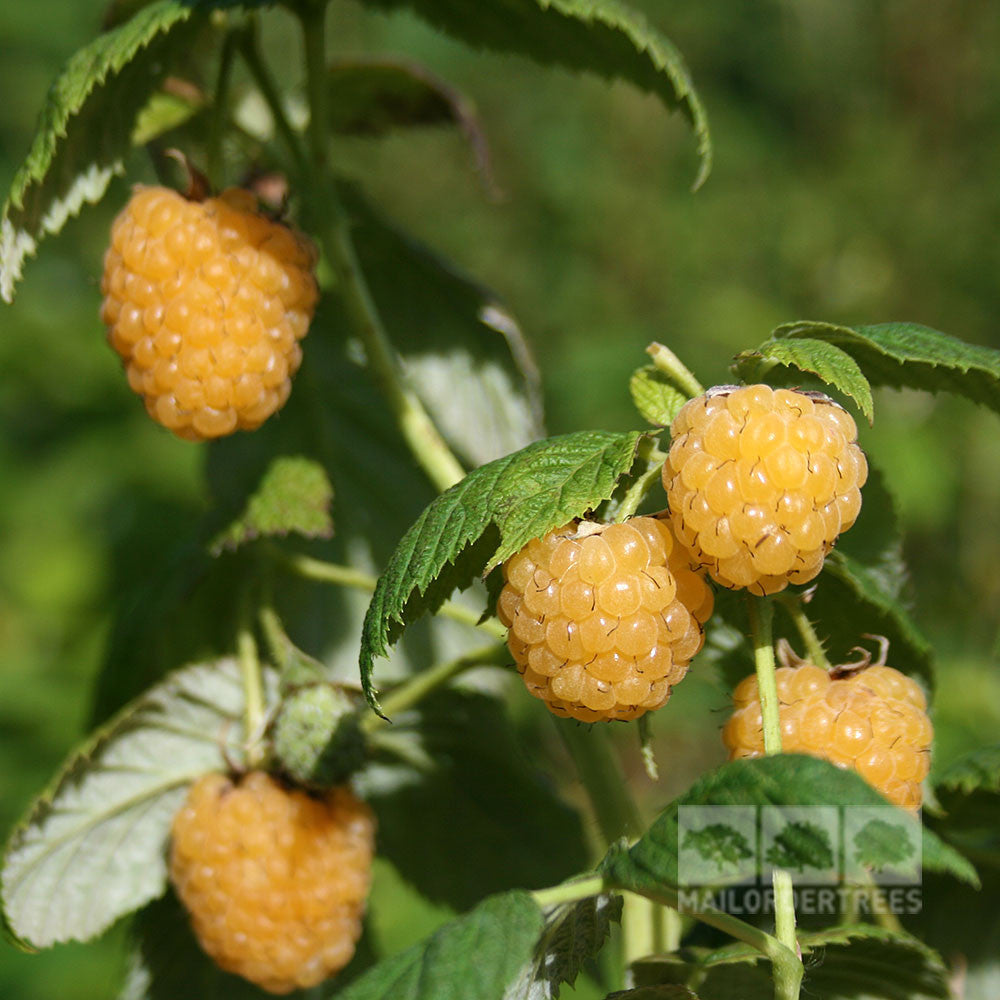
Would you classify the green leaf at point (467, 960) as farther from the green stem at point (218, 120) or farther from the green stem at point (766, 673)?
the green stem at point (218, 120)

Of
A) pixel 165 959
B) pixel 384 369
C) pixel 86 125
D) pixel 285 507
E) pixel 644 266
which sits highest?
pixel 644 266

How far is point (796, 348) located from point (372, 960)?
93 cm

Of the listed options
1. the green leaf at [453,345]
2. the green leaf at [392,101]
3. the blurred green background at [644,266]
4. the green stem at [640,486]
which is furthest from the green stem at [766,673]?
the blurred green background at [644,266]

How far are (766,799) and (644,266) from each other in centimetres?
376

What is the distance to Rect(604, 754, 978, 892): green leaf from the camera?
2.06 feet

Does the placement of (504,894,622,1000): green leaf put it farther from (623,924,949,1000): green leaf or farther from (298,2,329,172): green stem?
(298,2,329,172): green stem

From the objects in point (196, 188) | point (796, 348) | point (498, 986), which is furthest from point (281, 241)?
point (498, 986)

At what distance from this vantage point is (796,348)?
2.56ft

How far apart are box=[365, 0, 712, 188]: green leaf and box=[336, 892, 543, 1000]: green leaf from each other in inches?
23.4

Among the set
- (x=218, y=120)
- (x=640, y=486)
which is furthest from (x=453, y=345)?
(x=640, y=486)

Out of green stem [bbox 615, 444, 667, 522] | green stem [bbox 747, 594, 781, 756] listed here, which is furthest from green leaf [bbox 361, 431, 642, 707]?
green stem [bbox 747, 594, 781, 756]

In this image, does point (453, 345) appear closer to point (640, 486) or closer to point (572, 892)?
point (640, 486)

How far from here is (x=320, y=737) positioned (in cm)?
112

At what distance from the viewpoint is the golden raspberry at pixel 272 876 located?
1110 millimetres
